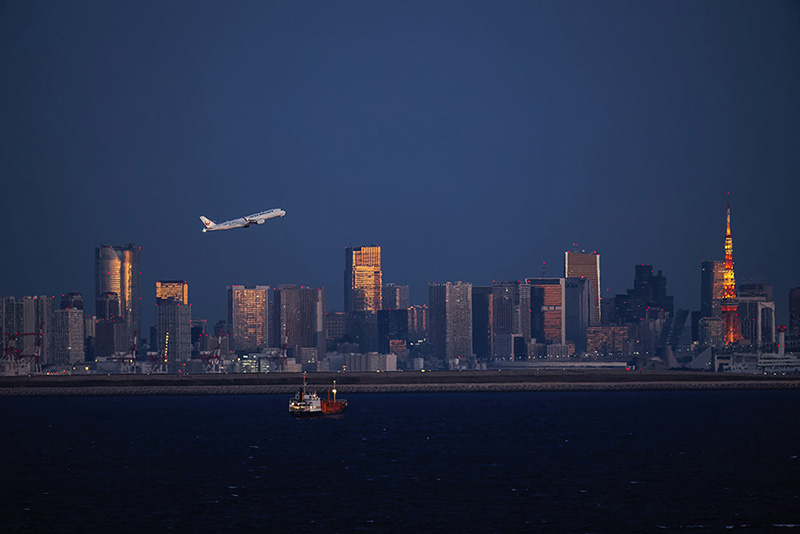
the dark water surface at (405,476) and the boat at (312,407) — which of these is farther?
the boat at (312,407)

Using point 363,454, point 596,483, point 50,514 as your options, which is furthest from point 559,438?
point 50,514

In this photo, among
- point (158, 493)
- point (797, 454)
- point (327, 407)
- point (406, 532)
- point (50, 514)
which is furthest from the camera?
point (327, 407)

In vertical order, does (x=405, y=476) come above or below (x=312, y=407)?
above

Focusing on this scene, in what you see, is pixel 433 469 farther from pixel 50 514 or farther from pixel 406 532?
pixel 50 514

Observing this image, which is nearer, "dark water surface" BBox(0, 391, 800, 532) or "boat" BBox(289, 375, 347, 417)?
"dark water surface" BBox(0, 391, 800, 532)

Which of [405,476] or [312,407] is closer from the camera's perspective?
[405,476]

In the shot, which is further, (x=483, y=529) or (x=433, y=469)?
(x=433, y=469)

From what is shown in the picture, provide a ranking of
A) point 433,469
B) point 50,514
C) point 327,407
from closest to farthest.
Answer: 1. point 50,514
2. point 433,469
3. point 327,407
